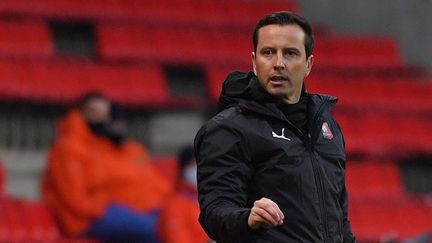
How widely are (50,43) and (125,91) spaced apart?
657 millimetres

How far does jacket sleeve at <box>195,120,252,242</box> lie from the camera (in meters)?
2.93

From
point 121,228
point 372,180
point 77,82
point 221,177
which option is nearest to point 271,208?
point 221,177

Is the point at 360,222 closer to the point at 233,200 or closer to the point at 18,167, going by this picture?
the point at 18,167

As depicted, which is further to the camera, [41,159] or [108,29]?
[108,29]

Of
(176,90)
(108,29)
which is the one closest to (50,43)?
(108,29)

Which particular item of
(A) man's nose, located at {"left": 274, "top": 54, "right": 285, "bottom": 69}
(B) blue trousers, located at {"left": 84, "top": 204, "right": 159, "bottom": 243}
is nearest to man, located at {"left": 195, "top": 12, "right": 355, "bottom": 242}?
(A) man's nose, located at {"left": 274, "top": 54, "right": 285, "bottom": 69}

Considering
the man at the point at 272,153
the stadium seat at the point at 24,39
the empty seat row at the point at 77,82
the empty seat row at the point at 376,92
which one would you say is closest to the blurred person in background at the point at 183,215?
the empty seat row at the point at 77,82

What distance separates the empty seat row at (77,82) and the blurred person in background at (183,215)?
4.85 feet

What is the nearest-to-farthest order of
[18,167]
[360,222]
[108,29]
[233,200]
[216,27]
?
1. [233,200]
2. [18,167]
3. [360,222]
4. [108,29]
5. [216,27]

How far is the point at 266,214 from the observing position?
2.76m

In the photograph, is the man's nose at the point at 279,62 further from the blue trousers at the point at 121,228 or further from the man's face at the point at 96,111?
the man's face at the point at 96,111

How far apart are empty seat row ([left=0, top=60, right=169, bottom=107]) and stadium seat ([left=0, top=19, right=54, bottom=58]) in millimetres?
153

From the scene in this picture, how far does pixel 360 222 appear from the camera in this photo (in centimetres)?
786

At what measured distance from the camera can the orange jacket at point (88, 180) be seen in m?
6.58
